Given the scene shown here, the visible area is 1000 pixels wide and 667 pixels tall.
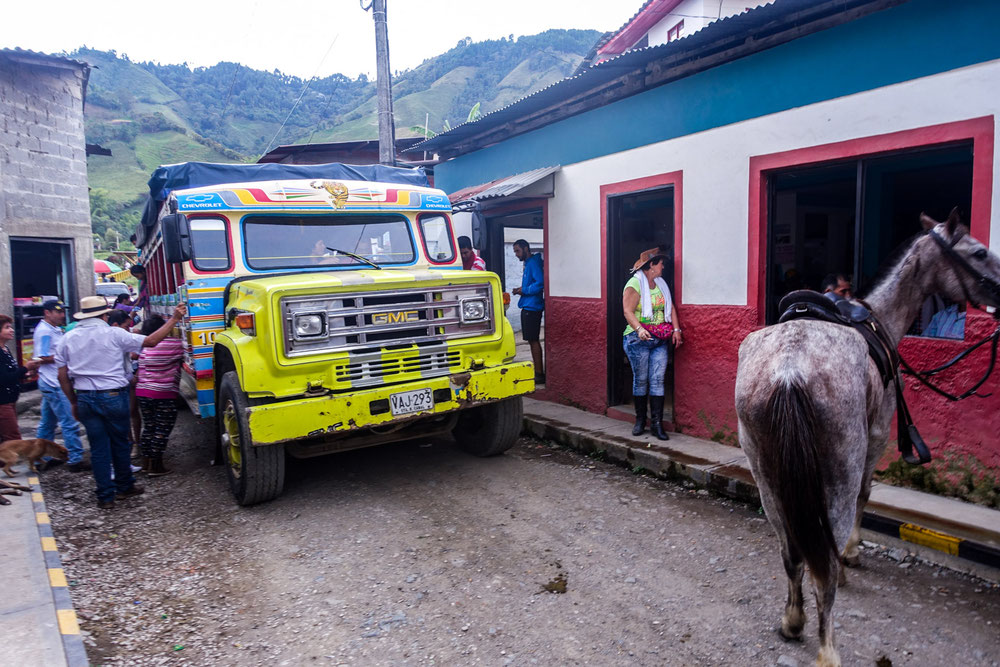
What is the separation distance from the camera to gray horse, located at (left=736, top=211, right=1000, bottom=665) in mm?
2750

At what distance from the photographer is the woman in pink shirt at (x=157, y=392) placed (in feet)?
19.7

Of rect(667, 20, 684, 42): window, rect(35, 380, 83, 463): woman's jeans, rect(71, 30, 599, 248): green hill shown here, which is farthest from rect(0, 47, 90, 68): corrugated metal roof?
rect(71, 30, 599, 248): green hill

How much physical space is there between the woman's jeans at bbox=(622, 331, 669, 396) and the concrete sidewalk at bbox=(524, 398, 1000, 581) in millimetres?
499

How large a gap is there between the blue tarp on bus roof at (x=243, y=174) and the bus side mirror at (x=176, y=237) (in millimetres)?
1109

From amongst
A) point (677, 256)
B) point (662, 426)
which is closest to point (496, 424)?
point (662, 426)

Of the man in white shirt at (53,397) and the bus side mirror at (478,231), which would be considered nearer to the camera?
the man in white shirt at (53,397)

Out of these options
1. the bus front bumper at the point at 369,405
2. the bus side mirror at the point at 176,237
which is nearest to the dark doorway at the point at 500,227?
the bus front bumper at the point at 369,405

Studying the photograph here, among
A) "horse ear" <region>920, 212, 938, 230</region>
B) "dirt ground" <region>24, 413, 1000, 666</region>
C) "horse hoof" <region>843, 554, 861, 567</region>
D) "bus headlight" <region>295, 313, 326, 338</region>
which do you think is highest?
"horse ear" <region>920, 212, 938, 230</region>

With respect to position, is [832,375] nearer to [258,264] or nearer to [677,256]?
[677,256]

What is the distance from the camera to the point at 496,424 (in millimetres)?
6137

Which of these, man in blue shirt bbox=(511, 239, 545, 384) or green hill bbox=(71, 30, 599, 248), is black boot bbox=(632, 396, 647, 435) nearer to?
man in blue shirt bbox=(511, 239, 545, 384)

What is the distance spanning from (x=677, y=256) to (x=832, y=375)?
151 inches

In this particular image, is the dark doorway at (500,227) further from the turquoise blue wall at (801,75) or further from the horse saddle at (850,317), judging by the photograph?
the horse saddle at (850,317)

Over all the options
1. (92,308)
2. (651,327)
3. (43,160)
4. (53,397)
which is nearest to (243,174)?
(92,308)
